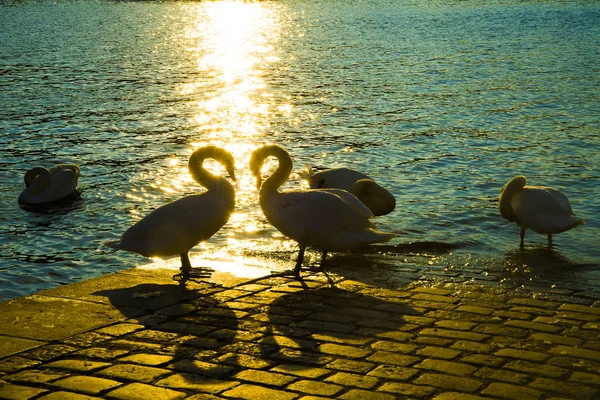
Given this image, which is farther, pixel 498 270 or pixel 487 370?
pixel 498 270

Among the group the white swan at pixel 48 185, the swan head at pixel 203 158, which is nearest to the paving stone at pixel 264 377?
the swan head at pixel 203 158

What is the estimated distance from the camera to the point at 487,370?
640 centimetres

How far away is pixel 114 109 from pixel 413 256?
702 inches

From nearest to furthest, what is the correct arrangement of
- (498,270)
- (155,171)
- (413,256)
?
(498,270), (413,256), (155,171)

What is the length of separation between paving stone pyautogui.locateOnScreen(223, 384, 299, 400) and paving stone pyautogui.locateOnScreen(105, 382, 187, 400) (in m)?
0.36

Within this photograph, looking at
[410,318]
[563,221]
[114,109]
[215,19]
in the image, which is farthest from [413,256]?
[215,19]

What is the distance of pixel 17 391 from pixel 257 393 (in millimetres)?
1749

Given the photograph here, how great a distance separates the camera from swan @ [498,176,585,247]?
12.0 metres

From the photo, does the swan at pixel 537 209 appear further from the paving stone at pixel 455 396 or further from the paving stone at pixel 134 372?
the paving stone at pixel 134 372

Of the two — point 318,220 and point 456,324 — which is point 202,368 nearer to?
point 456,324

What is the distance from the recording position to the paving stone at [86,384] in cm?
598

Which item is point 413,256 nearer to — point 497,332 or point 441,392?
point 497,332

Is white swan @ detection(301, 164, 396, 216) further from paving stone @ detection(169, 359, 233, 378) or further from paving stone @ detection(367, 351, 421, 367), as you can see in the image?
paving stone @ detection(169, 359, 233, 378)

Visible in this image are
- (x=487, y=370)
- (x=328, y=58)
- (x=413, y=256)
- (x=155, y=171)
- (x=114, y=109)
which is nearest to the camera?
(x=487, y=370)
